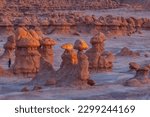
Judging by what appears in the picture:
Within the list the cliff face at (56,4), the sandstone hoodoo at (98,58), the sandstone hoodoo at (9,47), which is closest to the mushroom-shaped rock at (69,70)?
the sandstone hoodoo at (98,58)

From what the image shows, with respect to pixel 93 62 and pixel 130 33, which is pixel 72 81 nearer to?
pixel 93 62

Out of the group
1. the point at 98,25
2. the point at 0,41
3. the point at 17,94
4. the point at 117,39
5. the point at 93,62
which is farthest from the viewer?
the point at 98,25

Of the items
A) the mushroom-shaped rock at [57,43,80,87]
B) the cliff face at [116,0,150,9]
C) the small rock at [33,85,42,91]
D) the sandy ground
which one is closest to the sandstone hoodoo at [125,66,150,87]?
the sandy ground

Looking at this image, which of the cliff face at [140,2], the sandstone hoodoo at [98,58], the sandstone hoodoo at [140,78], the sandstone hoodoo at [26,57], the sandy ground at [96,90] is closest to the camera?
the sandy ground at [96,90]

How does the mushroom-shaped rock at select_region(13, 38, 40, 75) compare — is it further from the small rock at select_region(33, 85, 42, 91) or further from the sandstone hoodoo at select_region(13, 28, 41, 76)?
the small rock at select_region(33, 85, 42, 91)

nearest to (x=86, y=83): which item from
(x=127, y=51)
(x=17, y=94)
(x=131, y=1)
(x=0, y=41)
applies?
(x=17, y=94)

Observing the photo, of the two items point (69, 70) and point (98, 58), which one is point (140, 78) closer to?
point (69, 70)

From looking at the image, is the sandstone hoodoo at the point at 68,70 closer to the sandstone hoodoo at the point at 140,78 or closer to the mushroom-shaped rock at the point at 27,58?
the sandstone hoodoo at the point at 140,78
